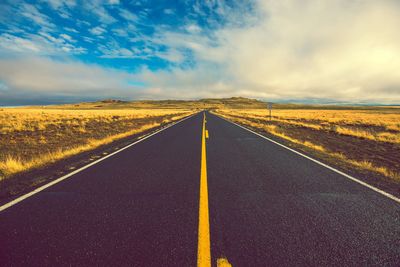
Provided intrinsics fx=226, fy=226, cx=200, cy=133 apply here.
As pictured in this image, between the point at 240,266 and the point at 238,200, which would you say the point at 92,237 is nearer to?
the point at 240,266

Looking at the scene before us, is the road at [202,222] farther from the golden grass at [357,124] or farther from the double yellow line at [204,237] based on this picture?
the golden grass at [357,124]

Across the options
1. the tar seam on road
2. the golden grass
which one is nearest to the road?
the tar seam on road

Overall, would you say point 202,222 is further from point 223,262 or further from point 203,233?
point 223,262

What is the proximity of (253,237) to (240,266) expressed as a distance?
2.06ft

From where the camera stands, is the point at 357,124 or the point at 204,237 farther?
the point at 357,124

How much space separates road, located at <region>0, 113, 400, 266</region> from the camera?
2.72m

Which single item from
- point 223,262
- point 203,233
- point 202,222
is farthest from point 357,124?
point 223,262

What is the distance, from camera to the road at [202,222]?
2725 millimetres

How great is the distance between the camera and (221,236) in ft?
10.3

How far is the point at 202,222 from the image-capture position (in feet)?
11.4

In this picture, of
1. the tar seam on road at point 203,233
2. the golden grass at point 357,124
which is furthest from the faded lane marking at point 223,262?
the golden grass at point 357,124

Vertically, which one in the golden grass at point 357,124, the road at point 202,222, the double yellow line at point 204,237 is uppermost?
the double yellow line at point 204,237

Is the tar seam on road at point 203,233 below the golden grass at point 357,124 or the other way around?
the other way around

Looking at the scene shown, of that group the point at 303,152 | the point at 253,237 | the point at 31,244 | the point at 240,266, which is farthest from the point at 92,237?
the point at 303,152
